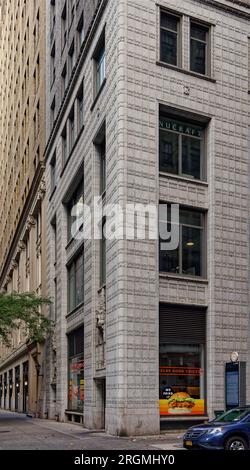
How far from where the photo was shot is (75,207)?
41562mm

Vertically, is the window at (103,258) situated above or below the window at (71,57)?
below

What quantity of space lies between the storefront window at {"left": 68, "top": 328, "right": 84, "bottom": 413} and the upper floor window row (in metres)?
14.4

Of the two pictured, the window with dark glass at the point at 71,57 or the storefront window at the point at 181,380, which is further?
the window with dark glass at the point at 71,57

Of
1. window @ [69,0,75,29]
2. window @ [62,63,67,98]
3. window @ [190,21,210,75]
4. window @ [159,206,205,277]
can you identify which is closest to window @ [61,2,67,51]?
window @ [62,63,67,98]

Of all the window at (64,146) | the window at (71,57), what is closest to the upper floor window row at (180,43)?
the window at (71,57)

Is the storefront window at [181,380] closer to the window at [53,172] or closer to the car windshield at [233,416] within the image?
the car windshield at [233,416]

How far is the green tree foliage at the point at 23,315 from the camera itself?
4128 centimetres

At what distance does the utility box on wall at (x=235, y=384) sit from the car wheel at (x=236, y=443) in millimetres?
7587

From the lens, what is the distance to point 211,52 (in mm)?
31734

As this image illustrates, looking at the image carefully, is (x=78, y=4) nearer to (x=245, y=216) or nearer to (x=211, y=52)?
(x=211, y=52)

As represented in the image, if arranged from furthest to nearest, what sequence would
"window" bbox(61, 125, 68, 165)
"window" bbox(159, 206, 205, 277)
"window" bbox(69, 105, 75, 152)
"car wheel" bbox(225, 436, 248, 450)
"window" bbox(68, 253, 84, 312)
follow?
"window" bbox(61, 125, 68, 165)
"window" bbox(69, 105, 75, 152)
"window" bbox(68, 253, 84, 312)
"window" bbox(159, 206, 205, 277)
"car wheel" bbox(225, 436, 248, 450)

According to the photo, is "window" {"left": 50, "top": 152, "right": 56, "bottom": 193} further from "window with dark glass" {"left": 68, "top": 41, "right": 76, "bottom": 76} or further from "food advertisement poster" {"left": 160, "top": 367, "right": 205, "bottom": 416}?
"food advertisement poster" {"left": 160, "top": 367, "right": 205, "bottom": 416}

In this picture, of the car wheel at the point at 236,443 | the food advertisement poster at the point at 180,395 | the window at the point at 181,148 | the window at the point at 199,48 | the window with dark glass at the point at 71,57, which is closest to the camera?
the car wheel at the point at 236,443

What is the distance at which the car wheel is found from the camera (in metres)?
19.4
